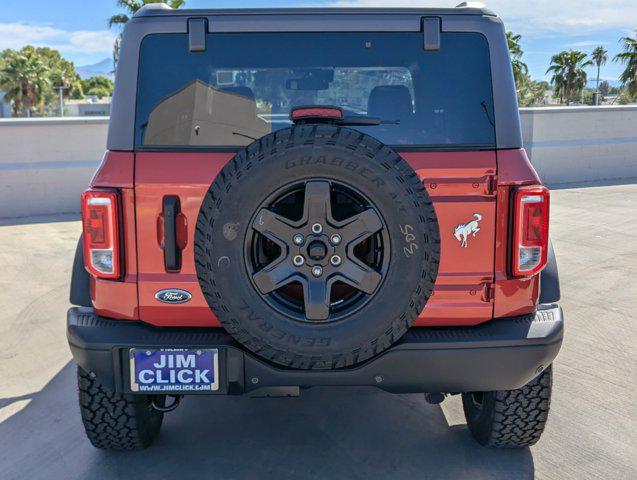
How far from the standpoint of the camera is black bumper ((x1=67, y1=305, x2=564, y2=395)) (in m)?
2.51

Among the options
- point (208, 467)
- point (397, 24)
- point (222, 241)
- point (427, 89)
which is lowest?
point (208, 467)

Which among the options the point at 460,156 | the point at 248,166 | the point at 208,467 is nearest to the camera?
the point at 248,166

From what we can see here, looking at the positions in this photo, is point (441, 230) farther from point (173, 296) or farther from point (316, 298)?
point (173, 296)

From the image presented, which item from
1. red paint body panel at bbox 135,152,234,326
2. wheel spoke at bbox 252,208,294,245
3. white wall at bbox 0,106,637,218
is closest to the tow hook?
red paint body panel at bbox 135,152,234,326

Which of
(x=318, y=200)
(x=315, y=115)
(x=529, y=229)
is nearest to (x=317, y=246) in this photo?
(x=318, y=200)

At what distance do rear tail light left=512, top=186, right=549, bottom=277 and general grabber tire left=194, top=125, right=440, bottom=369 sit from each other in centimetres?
42

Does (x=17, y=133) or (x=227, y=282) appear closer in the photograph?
(x=227, y=282)

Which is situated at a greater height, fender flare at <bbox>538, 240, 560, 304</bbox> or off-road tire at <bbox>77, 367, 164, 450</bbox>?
fender flare at <bbox>538, 240, 560, 304</bbox>

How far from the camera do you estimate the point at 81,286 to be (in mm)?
2816

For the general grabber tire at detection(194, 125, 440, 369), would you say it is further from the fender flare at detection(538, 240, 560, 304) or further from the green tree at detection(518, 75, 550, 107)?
the green tree at detection(518, 75, 550, 107)

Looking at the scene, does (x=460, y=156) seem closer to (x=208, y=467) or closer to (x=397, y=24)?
(x=397, y=24)

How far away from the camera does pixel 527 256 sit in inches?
103

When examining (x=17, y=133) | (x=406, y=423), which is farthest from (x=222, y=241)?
(x=17, y=133)

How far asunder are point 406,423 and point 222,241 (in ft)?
5.40
